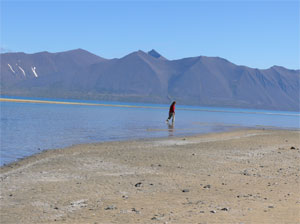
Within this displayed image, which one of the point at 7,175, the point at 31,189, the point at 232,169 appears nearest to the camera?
the point at 31,189

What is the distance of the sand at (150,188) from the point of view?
24.7 ft

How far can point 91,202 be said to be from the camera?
851cm

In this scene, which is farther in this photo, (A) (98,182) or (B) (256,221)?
(A) (98,182)

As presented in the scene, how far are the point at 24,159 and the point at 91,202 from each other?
6.35 m

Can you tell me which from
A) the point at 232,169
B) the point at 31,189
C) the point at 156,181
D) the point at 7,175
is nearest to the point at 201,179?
the point at 156,181

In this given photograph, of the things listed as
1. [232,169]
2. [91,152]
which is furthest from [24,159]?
[232,169]

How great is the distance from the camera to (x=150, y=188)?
9.72 meters

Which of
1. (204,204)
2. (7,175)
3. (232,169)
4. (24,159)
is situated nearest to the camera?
(204,204)

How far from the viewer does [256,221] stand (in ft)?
22.7

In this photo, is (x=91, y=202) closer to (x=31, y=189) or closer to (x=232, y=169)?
(x=31, y=189)

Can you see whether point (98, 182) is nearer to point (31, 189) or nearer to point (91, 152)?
point (31, 189)

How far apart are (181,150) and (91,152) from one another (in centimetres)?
372

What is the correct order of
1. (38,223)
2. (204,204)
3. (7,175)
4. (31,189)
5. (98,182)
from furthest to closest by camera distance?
(7,175) < (98,182) < (31,189) < (204,204) < (38,223)

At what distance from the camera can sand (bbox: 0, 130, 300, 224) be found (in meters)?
7.52
